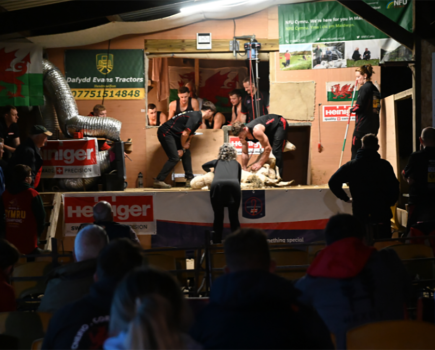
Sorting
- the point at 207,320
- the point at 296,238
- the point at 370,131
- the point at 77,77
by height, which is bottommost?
the point at 296,238

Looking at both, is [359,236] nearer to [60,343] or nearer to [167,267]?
[60,343]

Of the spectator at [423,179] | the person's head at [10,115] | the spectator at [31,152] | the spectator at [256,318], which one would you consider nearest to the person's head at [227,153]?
the spectator at [31,152]

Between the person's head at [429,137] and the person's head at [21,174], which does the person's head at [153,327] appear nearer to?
the person's head at [429,137]

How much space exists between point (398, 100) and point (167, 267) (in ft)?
20.1

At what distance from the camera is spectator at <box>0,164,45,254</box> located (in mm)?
5488

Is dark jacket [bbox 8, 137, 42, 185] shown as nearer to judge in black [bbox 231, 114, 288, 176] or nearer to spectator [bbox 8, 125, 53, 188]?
spectator [bbox 8, 125, 53, 188]

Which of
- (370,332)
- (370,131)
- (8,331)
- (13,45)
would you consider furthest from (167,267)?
(13,45)

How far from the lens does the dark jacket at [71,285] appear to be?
2578 mm

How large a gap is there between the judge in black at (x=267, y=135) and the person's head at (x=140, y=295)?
6990 mm

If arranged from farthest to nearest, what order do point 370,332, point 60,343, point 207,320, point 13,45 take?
point 13,45
point 370,332
point 60,343
point 207,320

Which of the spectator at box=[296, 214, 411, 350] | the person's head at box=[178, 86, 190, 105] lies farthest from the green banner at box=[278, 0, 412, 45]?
the spectator at box=[296, 214, 411, 350]

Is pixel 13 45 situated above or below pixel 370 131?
above

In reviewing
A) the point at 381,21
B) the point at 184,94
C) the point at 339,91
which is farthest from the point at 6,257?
the point at 339,91

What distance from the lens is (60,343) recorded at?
1.71 meters
